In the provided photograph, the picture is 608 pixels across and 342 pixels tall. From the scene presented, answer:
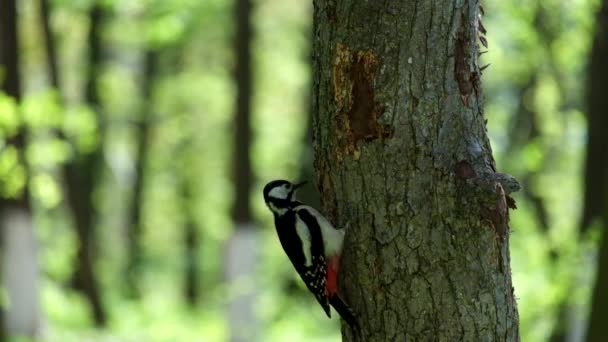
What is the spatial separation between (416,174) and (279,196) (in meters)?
1.81

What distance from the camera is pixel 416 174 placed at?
11.0 ft

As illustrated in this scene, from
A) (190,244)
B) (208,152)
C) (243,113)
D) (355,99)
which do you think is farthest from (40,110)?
(208,152)

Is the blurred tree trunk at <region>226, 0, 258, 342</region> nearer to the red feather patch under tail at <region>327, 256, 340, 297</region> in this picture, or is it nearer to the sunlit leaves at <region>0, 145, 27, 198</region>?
the sunlit leaves at <region>0, 145, 27, 198</region>

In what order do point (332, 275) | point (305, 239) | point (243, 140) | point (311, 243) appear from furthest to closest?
point (243, 140) < point (305, 239) < point (311, 243) < point (332, 275)

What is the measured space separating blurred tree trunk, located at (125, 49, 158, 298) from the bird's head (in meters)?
14.6

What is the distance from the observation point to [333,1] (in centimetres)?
349

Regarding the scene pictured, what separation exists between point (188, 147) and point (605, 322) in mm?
18875

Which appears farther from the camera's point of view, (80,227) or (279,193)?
(80,227)

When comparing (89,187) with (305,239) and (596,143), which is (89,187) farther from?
(305,239)

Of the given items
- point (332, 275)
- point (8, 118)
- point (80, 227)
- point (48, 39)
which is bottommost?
point (80, 227)

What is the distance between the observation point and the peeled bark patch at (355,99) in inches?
135

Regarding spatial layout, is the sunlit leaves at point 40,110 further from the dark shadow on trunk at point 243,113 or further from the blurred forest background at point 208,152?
the dark shadow on trunk at point 243,113

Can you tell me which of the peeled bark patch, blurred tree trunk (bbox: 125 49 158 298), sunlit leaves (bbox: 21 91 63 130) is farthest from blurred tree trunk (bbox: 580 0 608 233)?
blurred tree trunk (bbox: 125 49 158 298)

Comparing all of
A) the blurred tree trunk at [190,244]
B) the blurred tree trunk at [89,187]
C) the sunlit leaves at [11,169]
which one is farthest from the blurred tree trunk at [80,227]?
the blurred tree trunk at [190,244]
